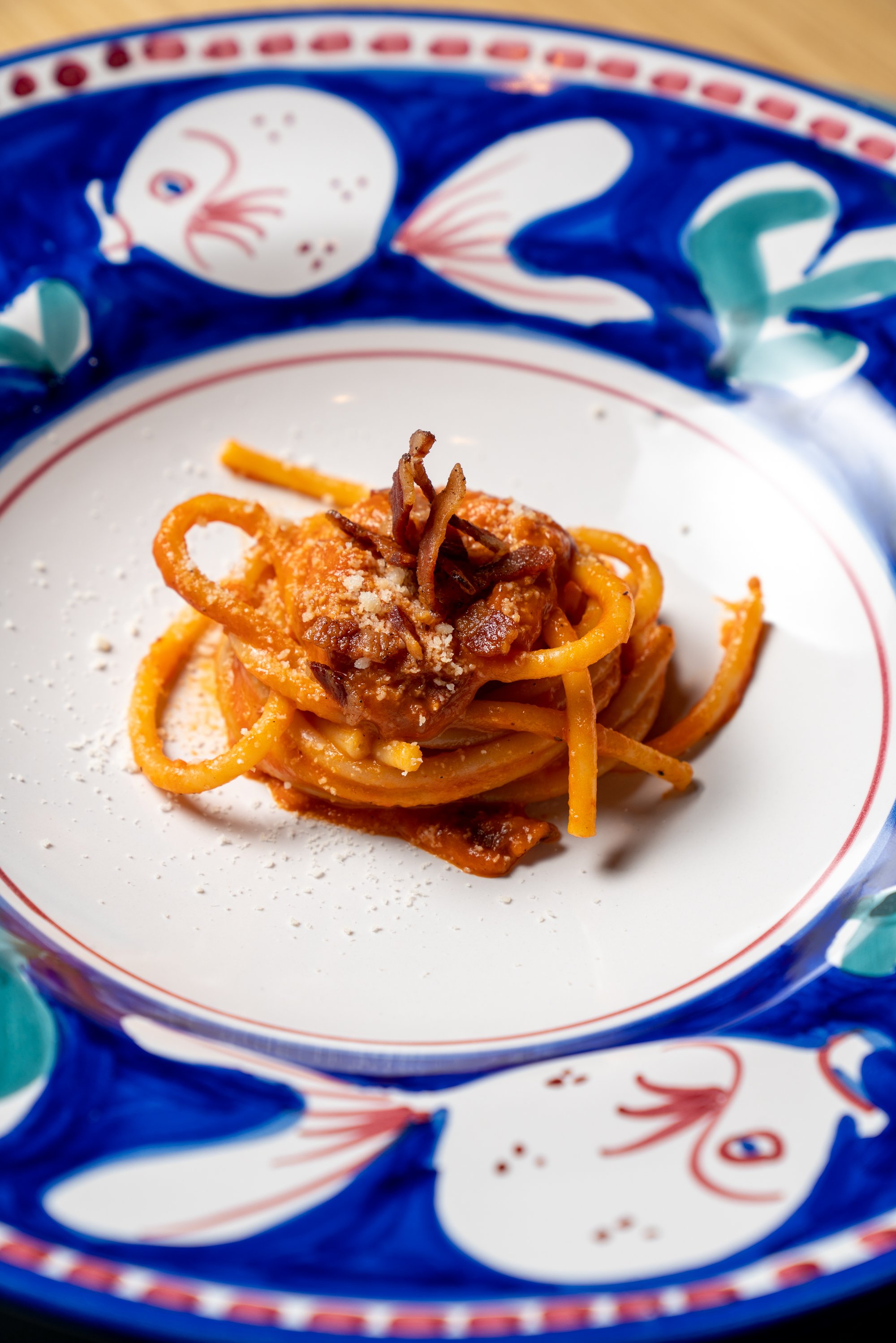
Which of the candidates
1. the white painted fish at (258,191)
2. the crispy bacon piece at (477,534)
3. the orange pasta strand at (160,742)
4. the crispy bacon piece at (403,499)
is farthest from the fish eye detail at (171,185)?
the crispy bacon piece at (477,534)

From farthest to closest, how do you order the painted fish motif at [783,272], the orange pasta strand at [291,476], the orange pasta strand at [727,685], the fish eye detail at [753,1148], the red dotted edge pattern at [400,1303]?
the painted fish motif at [783,272] < the orange pasta strand at [291,476] < the orange pasta strand at [727,685] < the fish eye detail at [753,1148] < the red dotted edge pattern at [400,1303]

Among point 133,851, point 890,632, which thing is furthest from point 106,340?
point 890,632

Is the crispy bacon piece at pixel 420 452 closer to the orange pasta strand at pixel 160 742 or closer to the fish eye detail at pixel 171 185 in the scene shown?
the orange pasta strand at pixel 160 742

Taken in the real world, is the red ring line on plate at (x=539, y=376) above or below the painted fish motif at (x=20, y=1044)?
above

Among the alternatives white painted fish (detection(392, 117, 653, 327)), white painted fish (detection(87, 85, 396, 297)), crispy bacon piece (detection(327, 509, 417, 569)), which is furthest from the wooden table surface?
crispy bacon piece (detection(327, 509, 417, 569))

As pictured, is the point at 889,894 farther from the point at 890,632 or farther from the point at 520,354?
the point at 520,354

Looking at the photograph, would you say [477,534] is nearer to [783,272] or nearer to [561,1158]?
[561,1158]

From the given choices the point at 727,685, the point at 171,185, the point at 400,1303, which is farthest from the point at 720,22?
the point at 400,1303

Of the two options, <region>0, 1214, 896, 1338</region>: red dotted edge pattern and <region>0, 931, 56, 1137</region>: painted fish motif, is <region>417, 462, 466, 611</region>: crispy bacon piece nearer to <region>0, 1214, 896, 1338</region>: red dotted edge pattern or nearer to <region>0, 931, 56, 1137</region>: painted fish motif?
<region>0, 931, 56, 1137</region>: painted fish motif
